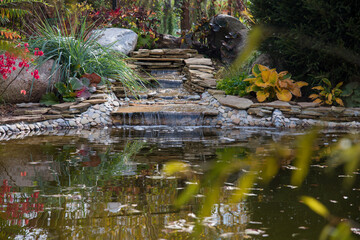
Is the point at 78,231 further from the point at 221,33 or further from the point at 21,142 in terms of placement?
the point at 221,33

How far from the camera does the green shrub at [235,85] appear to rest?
795 cm

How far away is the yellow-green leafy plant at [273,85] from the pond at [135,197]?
2391 mm

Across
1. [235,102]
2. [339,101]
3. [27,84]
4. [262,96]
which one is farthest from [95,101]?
[339,101]

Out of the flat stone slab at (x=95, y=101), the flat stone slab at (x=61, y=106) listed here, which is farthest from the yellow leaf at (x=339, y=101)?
the flat stone slab at (x=61, y=106)

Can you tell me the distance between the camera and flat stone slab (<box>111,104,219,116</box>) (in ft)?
23.1

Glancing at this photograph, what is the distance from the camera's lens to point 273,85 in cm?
720

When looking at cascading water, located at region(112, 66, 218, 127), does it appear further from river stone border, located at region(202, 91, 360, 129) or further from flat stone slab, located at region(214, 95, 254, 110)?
flat stone slab, located at region(214, 95, 254, 110)

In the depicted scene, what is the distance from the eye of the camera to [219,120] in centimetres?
711

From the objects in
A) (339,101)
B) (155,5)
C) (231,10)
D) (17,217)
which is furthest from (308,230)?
(155,5)

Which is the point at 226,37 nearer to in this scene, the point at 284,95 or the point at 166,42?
the point at 166,42

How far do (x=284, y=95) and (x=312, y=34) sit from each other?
1.22m

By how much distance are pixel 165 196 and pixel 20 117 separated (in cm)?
459

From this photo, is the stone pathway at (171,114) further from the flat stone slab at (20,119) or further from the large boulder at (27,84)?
the large boulder at (27,84)

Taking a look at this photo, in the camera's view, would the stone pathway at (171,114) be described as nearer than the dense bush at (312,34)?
No
